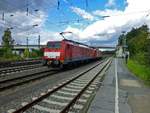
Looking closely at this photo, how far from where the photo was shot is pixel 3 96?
44.9 feet

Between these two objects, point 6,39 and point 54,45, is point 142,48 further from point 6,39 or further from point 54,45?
point 6,39

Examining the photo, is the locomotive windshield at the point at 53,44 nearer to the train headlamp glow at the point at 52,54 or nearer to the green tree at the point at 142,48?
the train headlamp glow at the point at 52,54

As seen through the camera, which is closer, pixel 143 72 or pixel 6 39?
pixel 143 72

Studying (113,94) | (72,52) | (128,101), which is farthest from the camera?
(72,52)

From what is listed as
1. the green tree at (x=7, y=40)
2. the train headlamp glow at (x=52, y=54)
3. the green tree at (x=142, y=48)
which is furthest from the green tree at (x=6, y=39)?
the train headlamp glow at (x=52, y=54)

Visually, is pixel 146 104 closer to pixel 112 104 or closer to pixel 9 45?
pixel 112 104

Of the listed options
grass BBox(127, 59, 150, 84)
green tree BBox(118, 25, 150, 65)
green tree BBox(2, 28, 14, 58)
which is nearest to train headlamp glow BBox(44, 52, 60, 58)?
grass BBox(127, 59, 150, 84)

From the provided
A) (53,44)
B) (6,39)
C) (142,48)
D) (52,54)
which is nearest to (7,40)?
(6,39)

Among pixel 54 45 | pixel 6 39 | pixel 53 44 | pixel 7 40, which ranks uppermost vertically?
pixel 6 39

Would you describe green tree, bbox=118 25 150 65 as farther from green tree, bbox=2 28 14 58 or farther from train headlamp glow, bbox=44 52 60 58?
green tree, bbox=2 28 14 58

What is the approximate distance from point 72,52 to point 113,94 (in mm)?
19872

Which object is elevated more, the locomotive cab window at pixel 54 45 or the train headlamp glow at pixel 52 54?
the locomotive cab window at pixel 54 45

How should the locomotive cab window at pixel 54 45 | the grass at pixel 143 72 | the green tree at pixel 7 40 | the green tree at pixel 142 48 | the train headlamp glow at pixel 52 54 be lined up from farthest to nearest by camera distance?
the green tree at pixel 7 40, the locomotive cab window at pixel 54 45, the train headlamp glow at pixel 52 54, the green tree at pixel 142 48, the grass at pixel 143 72

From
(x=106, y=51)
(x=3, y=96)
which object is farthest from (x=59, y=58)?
(x=106, y=51)
